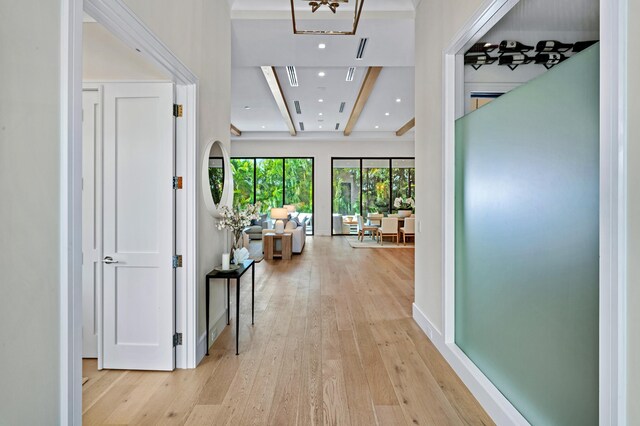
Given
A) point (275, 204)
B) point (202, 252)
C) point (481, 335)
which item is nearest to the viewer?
point (481, 335)

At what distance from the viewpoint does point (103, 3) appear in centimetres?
163

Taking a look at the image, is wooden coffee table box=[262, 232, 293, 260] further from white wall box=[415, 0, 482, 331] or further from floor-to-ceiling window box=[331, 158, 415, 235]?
floor-to-ceiling window box=[331, 158, 415, 235]

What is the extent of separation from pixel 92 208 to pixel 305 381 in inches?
86.3

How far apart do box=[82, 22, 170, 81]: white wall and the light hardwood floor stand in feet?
7.28

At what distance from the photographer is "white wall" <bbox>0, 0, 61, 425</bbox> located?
1.12m

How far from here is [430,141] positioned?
3416mm

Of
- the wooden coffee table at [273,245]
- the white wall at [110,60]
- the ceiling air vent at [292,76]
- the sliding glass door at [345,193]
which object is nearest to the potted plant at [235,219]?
the white wall at [110,60]

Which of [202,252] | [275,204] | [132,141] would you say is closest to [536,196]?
[202,252]

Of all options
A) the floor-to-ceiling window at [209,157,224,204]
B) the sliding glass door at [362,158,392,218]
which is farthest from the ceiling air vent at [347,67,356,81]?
the sliding glass door at [362,158,392,218]

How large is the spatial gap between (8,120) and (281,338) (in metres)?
2.74

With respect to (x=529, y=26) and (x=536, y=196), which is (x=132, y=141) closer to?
(x=536, y=196)

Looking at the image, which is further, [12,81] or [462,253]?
[462,253]

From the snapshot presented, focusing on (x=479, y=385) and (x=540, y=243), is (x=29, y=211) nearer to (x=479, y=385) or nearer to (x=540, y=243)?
(x=540, y=243)

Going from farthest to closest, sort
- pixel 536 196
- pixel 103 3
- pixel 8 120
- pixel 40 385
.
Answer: pixel 536 196 → pixel 103 3 → pixel 40 385 → pixel 8 120
